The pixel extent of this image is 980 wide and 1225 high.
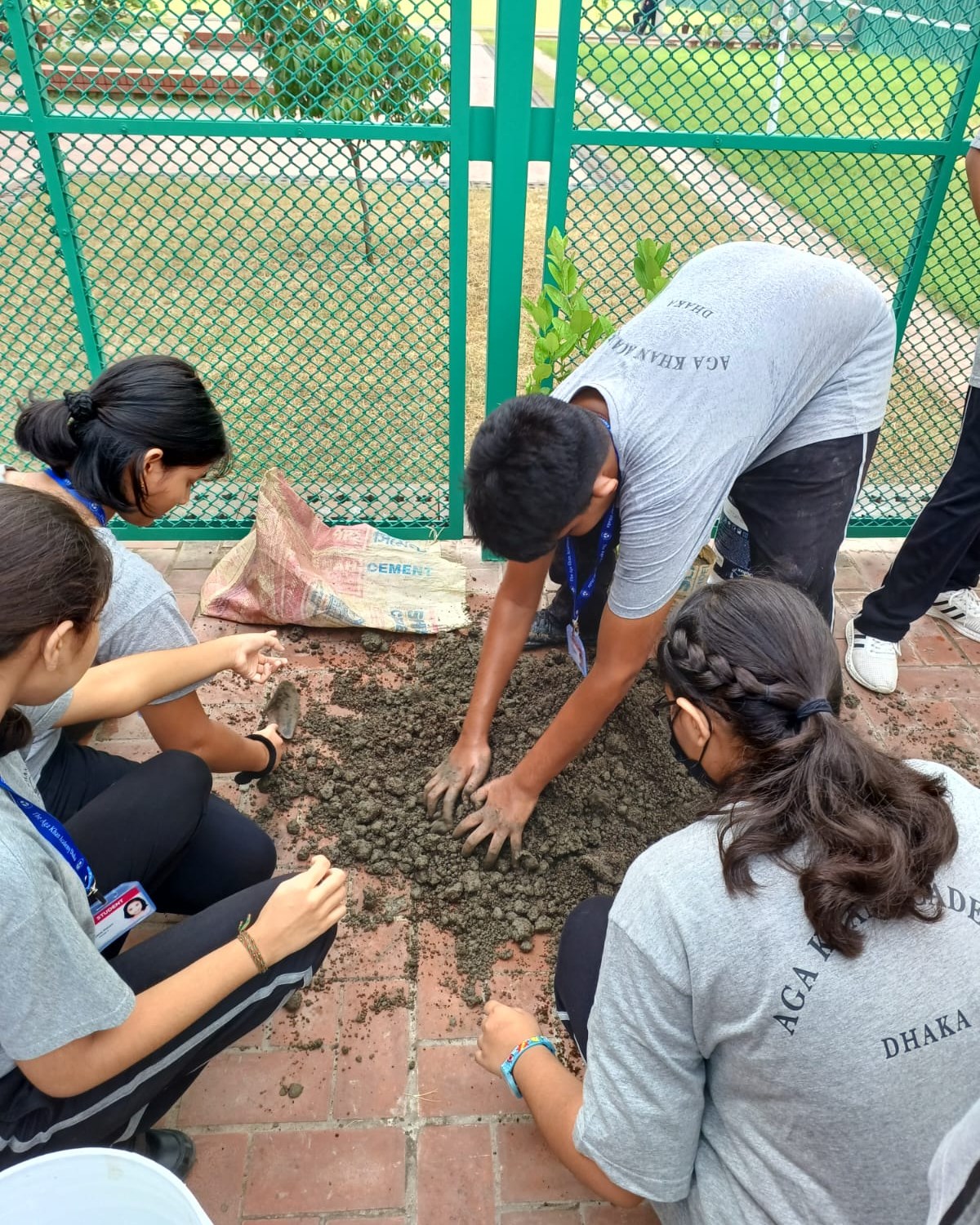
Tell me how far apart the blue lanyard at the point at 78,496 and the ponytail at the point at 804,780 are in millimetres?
1311

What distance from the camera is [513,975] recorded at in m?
2.13

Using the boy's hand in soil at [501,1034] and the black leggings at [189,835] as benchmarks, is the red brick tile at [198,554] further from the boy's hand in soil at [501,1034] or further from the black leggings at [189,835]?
the boy's hand in soil at [501,1034]

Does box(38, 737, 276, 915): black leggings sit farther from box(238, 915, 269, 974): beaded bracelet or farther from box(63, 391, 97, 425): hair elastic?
box(63, 391, 97, 425): hair elastic

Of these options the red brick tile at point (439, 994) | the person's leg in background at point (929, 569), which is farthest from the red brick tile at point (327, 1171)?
the person's leg in background at point (929, 569)

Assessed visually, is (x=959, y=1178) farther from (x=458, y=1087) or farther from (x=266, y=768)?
(x=266, y=768)

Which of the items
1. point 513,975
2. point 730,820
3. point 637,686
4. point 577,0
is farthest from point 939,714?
point 577,0

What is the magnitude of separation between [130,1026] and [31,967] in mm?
230

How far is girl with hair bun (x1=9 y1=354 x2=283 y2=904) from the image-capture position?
6.33 feet

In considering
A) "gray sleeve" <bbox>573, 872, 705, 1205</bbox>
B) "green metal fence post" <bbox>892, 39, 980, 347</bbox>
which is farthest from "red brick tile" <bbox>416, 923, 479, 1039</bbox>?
"green metal fence post" <bbox>892, 39, 980, 347</bbox>

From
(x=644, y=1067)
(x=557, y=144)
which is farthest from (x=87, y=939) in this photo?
(x=557, y=144)

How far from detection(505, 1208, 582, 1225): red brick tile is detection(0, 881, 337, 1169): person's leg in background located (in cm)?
58

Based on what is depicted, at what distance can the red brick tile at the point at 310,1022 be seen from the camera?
6.51 feet

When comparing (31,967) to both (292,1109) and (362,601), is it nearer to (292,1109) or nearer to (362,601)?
(292,1109)

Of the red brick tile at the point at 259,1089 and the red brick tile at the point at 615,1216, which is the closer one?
the red brick tile at the point at 615,1216
